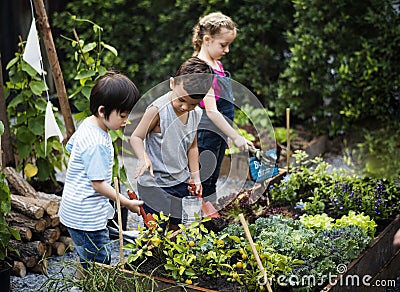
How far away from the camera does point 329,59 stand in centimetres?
587

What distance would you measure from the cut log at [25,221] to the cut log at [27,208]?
25 mm

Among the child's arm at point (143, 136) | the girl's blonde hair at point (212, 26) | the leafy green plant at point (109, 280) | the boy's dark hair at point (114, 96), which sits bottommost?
the leafy green plant at point (109, 280)

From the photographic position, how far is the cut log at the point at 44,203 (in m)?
3.79

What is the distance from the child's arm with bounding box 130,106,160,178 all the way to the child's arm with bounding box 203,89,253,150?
417 mm

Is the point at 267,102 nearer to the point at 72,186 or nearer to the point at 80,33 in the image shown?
the point at 80,33

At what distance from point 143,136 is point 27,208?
97cm

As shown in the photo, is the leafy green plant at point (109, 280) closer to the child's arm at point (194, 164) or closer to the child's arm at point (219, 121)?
the child's arm at point (194, 164)

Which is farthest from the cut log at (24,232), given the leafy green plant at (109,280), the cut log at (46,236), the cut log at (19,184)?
the leafy green plant at (109,280)

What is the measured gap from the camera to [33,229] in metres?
3.71

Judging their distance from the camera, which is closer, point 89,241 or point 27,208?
point 89,241

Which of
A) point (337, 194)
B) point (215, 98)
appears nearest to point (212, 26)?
point (215, 98)

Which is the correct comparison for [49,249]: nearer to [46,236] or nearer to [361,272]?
[46,236]

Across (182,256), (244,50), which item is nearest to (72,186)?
(182,256)

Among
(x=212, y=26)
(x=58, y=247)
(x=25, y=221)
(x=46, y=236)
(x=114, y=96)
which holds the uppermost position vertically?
(x=212, y=26)
